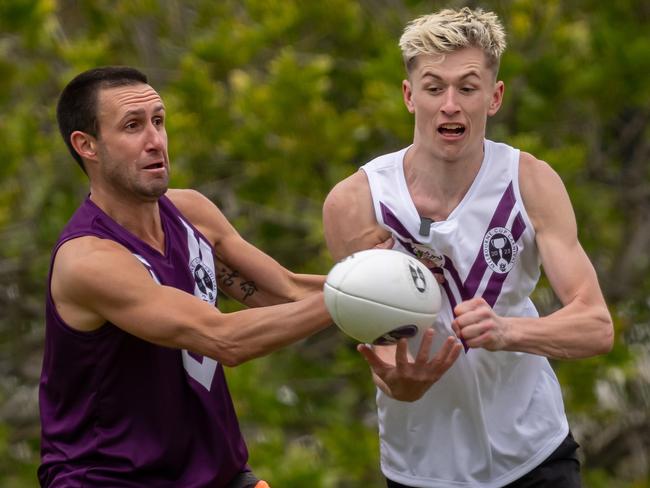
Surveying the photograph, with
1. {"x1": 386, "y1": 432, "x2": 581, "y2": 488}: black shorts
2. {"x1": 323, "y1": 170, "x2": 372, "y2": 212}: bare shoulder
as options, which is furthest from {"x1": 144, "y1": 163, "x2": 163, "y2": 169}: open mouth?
{"x1": 386, "y1": 432, "x2": 581, "y2": 488}: black shorts

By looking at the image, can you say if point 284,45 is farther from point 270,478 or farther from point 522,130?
point 270,478

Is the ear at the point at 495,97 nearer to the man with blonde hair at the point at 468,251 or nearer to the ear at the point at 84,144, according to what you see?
the man with blonde hair at the point at 468,251

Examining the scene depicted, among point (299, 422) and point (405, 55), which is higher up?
point (405, 55)

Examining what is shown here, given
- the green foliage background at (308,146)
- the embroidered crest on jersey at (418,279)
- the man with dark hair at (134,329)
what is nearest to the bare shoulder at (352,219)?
the man with dark hair at (134,329)

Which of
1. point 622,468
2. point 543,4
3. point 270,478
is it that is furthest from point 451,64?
point 622,468

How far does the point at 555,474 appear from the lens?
6227mm

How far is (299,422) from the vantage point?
1166cm

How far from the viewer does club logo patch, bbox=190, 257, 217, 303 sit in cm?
622

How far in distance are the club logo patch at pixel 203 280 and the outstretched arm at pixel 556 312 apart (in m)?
1.13

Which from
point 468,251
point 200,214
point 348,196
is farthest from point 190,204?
point 468,251

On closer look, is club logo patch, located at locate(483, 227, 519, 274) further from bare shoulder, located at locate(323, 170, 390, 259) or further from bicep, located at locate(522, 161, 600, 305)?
bare shoulder, located at locate(323, 170, 390, 259)

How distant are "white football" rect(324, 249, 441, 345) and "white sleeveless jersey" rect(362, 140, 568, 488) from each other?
0.33 meters

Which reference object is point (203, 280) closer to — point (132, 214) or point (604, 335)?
point (132, 214)

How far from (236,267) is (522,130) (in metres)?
5.30
